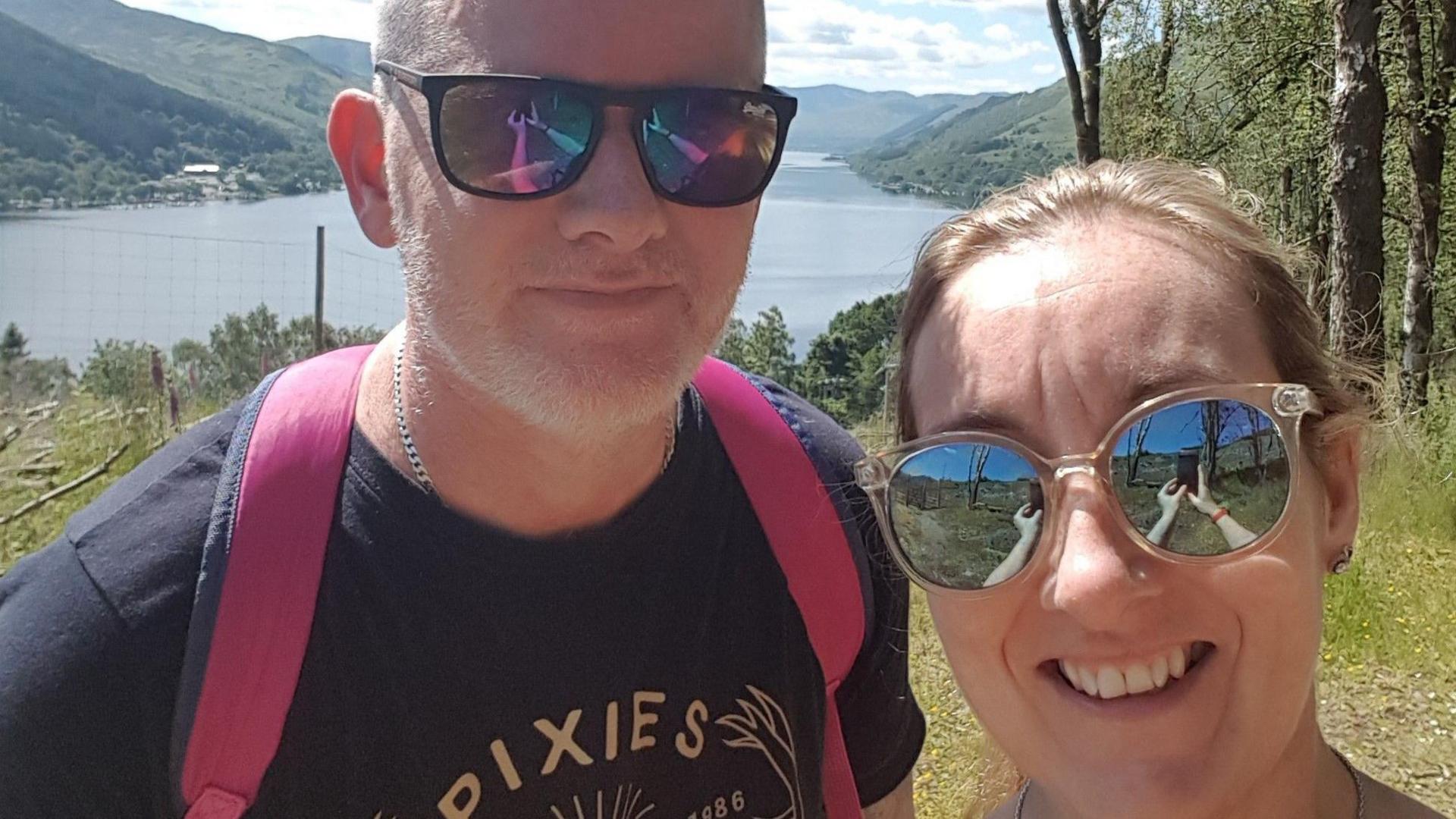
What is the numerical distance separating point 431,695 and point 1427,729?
4317 mm

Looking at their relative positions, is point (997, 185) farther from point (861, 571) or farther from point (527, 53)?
point (527, 53)

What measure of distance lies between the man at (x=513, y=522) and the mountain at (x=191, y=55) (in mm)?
10077

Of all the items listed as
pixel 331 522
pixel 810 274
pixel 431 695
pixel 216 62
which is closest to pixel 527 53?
pixel 331 522

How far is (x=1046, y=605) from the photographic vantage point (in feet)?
4.00

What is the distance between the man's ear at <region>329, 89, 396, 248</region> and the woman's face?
97 cm

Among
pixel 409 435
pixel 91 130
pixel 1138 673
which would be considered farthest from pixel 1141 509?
pixel 91 130

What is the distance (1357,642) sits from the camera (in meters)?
4.74

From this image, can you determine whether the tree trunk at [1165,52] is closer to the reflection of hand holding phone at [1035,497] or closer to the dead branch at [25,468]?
the dead branch at [25,468]

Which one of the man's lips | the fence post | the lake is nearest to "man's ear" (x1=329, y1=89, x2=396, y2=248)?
the man's lips

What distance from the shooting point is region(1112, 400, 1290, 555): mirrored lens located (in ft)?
3.84

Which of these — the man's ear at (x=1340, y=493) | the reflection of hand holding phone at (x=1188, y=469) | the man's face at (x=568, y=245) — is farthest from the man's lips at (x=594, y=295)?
the man's ear at (x=1340, y=493)

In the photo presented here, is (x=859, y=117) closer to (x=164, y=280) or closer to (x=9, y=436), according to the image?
(x=164, y=280)

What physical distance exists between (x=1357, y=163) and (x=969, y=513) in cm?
699

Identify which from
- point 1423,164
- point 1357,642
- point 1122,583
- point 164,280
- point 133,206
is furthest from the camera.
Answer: point 133,206
